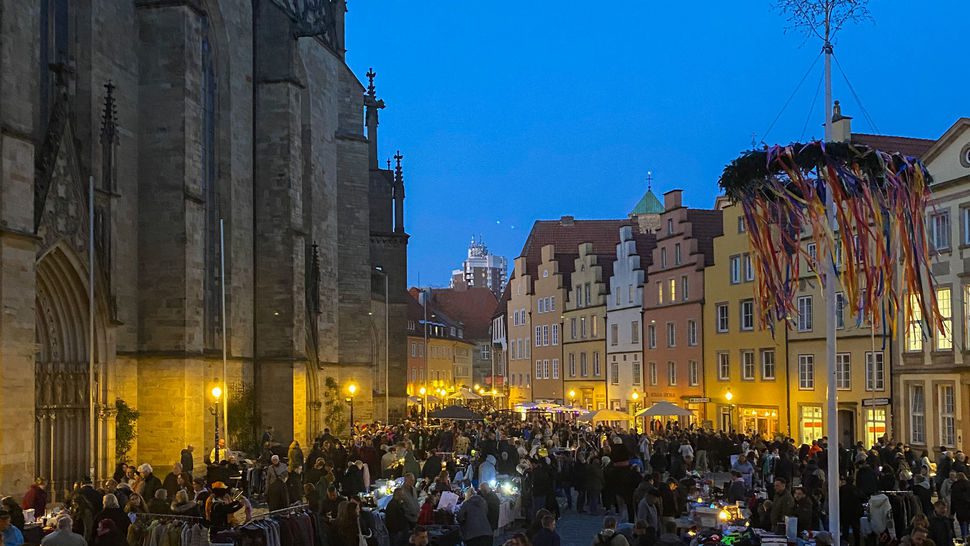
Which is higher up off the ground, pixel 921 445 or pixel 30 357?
pixel 30 357

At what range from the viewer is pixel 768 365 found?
134 ft

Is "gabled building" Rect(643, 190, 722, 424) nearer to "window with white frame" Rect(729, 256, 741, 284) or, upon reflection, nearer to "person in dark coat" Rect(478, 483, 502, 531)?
"window with white frame" Rect(729, 256, 741, 284)

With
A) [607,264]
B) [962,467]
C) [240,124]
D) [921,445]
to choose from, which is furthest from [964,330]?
[607,264]

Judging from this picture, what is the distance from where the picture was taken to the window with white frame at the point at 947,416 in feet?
101

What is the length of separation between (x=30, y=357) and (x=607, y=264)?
40.9 meters

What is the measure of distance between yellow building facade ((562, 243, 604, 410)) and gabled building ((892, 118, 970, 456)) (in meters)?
25.7

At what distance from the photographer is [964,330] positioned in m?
30.3

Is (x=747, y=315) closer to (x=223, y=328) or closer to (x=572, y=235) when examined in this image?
(x=223, y=328)

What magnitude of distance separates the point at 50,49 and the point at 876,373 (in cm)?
2446

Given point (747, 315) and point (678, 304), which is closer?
point (747, 315)

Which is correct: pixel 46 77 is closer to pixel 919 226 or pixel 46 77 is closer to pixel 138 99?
pixel 138 99

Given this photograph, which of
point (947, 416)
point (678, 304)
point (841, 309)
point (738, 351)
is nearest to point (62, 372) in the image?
point (947, 416)

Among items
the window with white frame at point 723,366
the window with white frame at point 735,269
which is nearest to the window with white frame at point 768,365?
the window with white frame at point 723,366

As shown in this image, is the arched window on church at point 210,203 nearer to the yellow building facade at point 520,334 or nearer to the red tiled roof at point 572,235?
the yellow building facade at point 520,334
